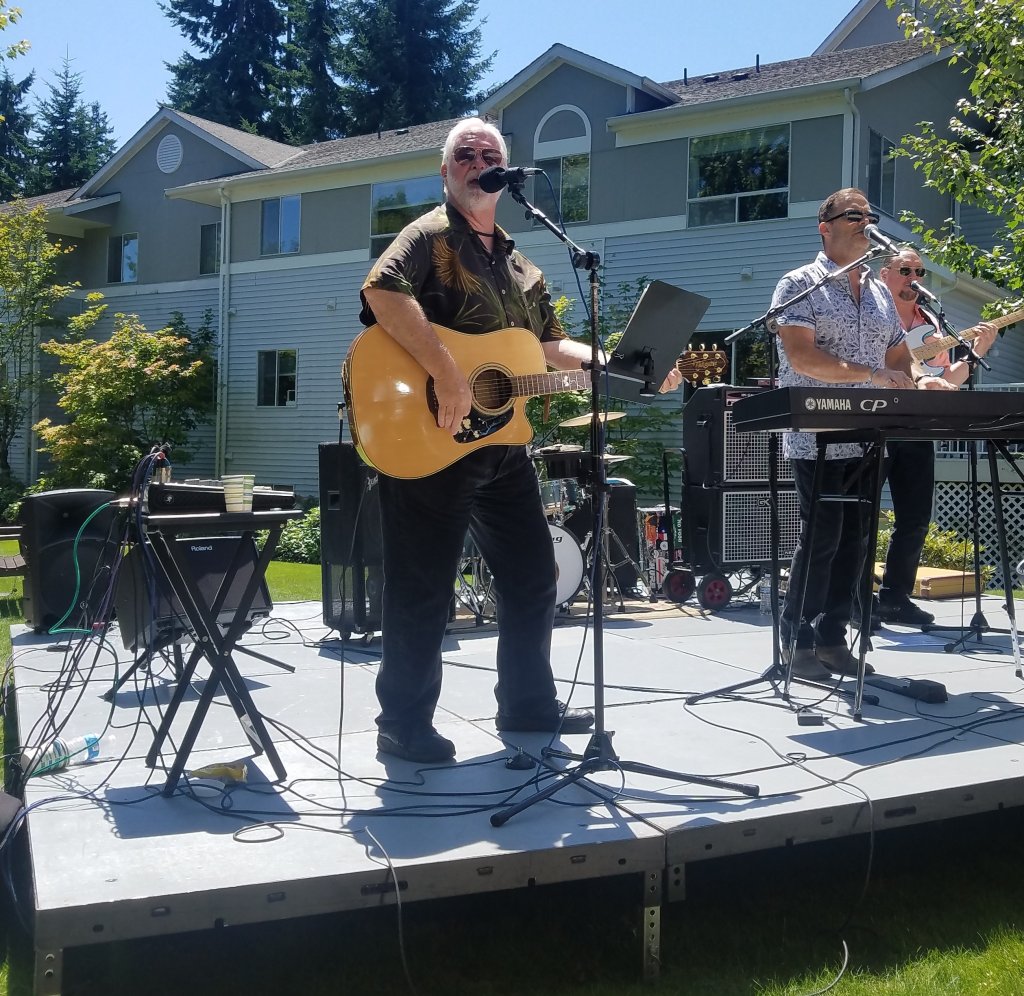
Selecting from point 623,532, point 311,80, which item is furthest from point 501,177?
point 311,80

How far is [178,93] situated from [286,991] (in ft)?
126

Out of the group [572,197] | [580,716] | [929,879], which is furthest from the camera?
[572,197]

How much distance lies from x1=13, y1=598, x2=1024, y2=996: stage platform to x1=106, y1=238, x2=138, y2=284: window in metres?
19.7

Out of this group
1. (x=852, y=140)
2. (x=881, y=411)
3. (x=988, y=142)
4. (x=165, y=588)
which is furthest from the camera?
(x=852, y=140)

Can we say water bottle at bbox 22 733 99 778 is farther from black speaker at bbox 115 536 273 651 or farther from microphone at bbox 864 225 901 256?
microphone at bbox 864 225 901 256

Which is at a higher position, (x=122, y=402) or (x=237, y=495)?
(x=122, y=402)

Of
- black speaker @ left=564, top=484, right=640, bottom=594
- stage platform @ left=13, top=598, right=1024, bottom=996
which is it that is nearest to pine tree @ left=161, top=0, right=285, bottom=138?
black speaker @ left=564, top=484, right=640, bottom=594

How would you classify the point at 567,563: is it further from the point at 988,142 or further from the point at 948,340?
the point at 988,142

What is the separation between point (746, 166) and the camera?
1498 cm

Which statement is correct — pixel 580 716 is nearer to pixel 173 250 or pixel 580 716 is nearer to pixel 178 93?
pixel 173 250

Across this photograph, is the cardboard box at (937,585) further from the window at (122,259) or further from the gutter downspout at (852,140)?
the window at (122,259)

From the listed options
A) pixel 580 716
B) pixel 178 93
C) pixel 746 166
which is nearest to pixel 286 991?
pixel 580 716

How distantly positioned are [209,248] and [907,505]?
1851 centimetres

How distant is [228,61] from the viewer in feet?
117
